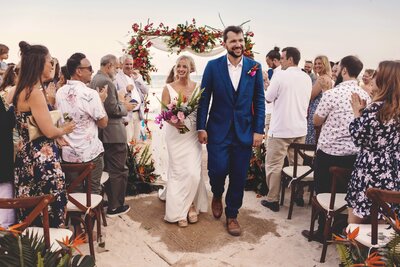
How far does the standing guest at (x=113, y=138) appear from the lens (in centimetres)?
423

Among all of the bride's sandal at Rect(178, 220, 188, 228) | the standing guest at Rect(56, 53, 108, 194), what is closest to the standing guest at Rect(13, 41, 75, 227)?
the standing guest at Rect(56, 53, 108, 194)

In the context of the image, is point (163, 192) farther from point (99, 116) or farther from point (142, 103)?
point (142, 103)

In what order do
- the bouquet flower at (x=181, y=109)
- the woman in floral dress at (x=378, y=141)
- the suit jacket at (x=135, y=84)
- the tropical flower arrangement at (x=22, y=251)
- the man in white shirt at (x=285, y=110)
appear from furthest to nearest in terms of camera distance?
the suit jacket at (x=135, y=84) → the man in white shirt at (x=285, y=110) → the bouquet flower at (x=181, y=109) → the woman in floral dress at (x=378, y=141) → the tropical flower arrangement at (x=22, y=251)

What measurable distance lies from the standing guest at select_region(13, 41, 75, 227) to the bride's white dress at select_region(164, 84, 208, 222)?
63.8 inches

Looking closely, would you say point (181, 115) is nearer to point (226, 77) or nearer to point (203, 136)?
point (203, 136)

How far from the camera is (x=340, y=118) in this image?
3682mm

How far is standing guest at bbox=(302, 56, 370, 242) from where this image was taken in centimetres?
366

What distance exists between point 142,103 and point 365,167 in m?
6.07

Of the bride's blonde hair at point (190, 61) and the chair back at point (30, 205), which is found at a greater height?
the bride's blonde hair at point (190, 61)

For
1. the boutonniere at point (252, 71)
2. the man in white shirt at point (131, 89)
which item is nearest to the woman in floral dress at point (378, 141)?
the boutonniere at point (252, 71)

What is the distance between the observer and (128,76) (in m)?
6.72

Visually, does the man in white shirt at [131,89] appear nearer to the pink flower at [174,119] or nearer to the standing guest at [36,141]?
the pink flower at [174,119]

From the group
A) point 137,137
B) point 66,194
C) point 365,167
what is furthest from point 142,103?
point 365,167

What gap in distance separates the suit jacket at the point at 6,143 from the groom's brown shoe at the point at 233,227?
241 centimetres
